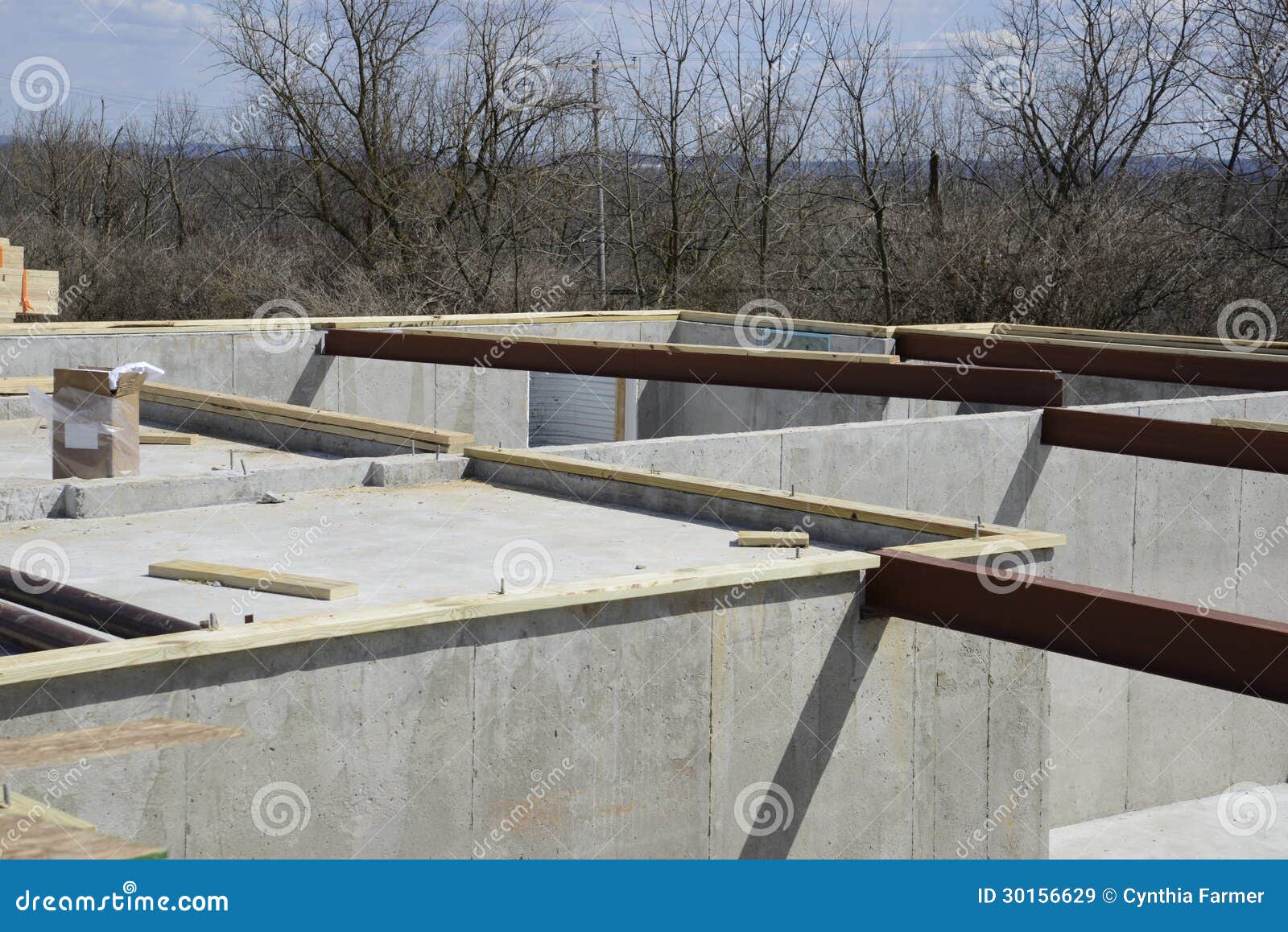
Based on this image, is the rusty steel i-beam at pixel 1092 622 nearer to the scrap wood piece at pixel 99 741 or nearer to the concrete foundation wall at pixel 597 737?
the concrete foundation wall at pixel 597 737

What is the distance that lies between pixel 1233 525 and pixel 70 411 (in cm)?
1145

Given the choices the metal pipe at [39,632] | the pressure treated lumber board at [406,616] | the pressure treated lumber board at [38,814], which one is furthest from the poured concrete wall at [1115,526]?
the pressure treated lumber board at [38,814]

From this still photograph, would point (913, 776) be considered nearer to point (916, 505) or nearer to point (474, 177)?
point (916, 505)

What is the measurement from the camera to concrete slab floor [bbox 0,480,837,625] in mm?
8188

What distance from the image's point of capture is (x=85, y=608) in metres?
7.28

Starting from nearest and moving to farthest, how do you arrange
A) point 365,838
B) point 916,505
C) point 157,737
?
point 157,737, point 365,838, point 916,505

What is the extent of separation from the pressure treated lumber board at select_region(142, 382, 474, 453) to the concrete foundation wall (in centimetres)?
468

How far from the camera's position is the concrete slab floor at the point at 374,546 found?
8.19 metres

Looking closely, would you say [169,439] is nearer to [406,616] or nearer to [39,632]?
→ [39,632]

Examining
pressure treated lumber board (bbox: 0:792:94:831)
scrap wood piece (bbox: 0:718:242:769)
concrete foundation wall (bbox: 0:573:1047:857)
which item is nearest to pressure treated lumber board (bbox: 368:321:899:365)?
concrete foundation wall (bbox: 0:573:1047:857)

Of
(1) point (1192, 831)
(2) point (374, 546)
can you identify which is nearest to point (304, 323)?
(2) point (374, 546)

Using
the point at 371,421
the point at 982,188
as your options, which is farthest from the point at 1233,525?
the point at 982,188

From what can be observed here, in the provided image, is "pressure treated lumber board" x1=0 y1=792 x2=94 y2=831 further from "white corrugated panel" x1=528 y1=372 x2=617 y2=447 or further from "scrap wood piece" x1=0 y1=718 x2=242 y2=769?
"white corrugated panel" x1=528 y1=372 x2=617 y2=447

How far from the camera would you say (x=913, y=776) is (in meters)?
9.16
